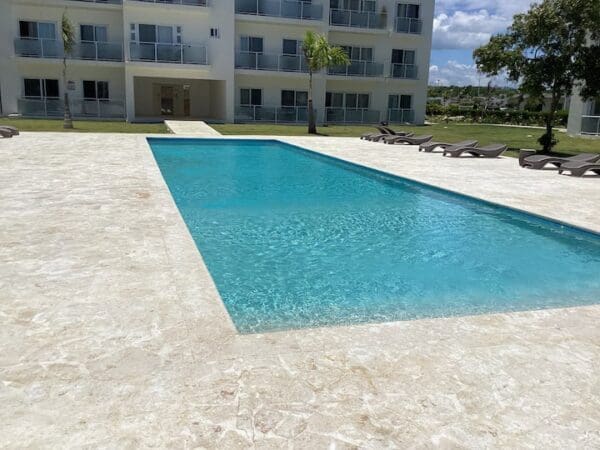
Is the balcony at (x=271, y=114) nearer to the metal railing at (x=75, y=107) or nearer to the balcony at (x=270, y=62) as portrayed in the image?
the balcony at (x=270, y=62)

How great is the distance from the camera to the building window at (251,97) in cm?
3178

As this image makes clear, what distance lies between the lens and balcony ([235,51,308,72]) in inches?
1197

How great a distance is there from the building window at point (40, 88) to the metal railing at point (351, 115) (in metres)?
16.3

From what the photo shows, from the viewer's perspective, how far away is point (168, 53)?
28312mm

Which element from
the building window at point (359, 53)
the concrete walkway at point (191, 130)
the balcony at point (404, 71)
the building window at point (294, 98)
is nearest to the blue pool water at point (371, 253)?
the concrete walkway at point (191, 130)

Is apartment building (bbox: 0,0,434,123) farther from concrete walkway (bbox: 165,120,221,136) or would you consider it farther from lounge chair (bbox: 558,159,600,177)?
lounge chair (bbox: 558,159,600,177)

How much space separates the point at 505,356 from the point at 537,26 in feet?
61.1

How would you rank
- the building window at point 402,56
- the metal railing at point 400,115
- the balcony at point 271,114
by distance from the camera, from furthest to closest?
1. the metal railing at point 400,115
2. the building window at point 402,56
3. the balcony at point 271,114

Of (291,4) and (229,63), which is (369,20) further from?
(229,63)

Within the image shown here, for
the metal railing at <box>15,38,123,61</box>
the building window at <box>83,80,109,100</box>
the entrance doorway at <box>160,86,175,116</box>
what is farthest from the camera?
the entrance doorway at <box>160,86,175,116</box>

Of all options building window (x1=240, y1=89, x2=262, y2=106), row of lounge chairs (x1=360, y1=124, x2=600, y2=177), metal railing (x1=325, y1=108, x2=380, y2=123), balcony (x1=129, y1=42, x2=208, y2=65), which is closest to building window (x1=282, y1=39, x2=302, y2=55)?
building window (x1=240, y1=89, x2=262, y2=106)

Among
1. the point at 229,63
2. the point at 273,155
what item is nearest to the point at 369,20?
the point at 229,63

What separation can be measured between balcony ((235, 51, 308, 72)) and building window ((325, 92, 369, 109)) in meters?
3.37

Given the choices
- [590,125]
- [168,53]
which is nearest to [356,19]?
[168,53]
